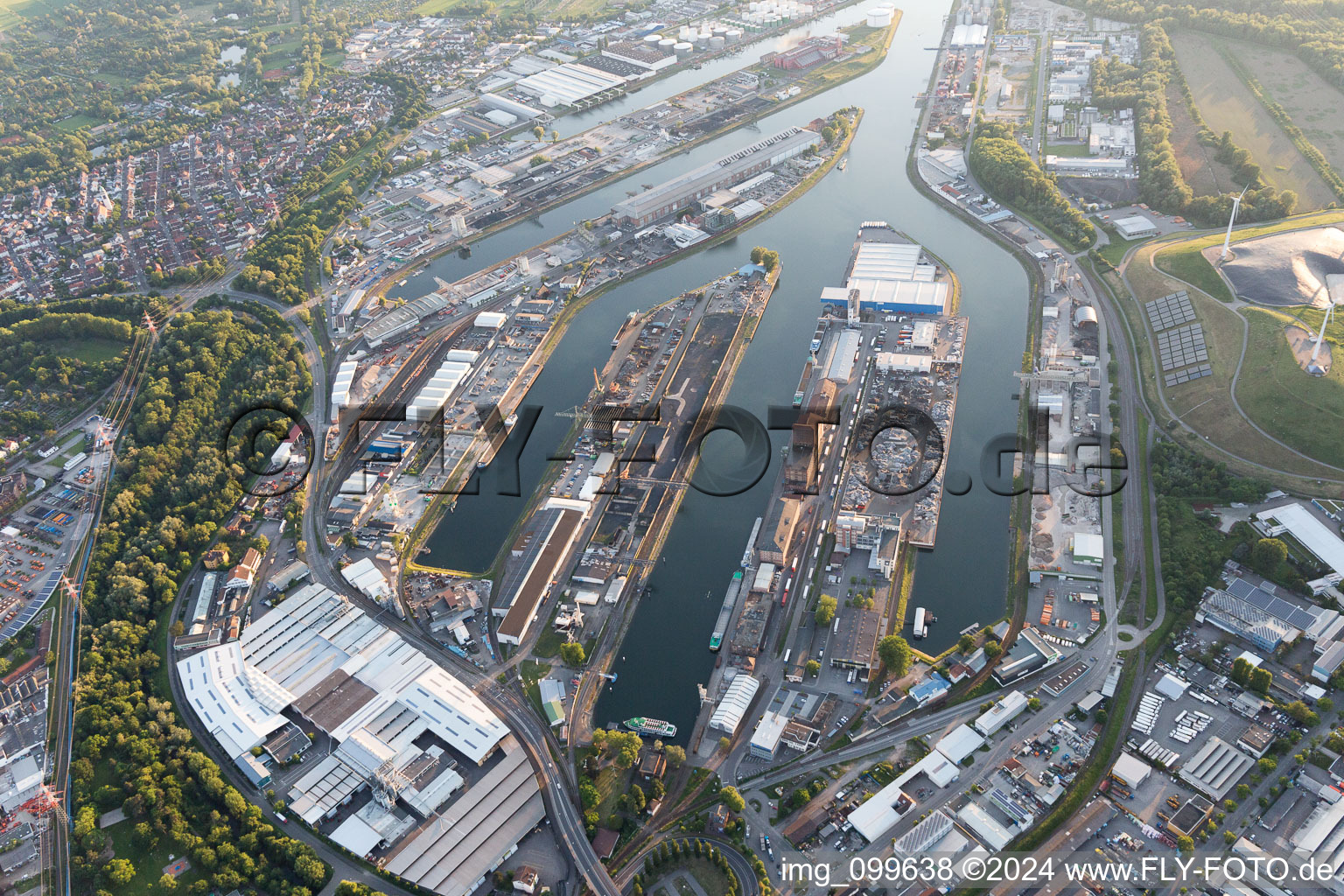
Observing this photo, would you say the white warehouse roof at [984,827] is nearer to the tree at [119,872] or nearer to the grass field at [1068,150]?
the tree at [119,872]

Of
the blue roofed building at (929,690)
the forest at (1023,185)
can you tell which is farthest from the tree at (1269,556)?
A: the forest at (1023,185)

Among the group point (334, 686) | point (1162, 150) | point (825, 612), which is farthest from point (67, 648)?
point (1162, 150)

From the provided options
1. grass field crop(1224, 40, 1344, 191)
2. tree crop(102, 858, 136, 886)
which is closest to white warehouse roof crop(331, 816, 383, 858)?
tree crop(102, 858, 136, 886)

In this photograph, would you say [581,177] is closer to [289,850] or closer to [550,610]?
[550,610]

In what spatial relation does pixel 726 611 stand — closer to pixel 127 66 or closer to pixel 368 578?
pixel 368 578

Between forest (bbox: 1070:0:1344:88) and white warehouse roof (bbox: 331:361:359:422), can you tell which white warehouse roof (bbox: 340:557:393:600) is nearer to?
white warehouse roof (bbox: 331:361:359:422)

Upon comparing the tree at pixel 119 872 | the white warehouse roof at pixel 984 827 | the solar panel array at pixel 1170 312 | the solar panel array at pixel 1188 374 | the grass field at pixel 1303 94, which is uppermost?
the grass field at pixel 1303 94

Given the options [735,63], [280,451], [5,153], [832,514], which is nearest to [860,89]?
[735,63]
